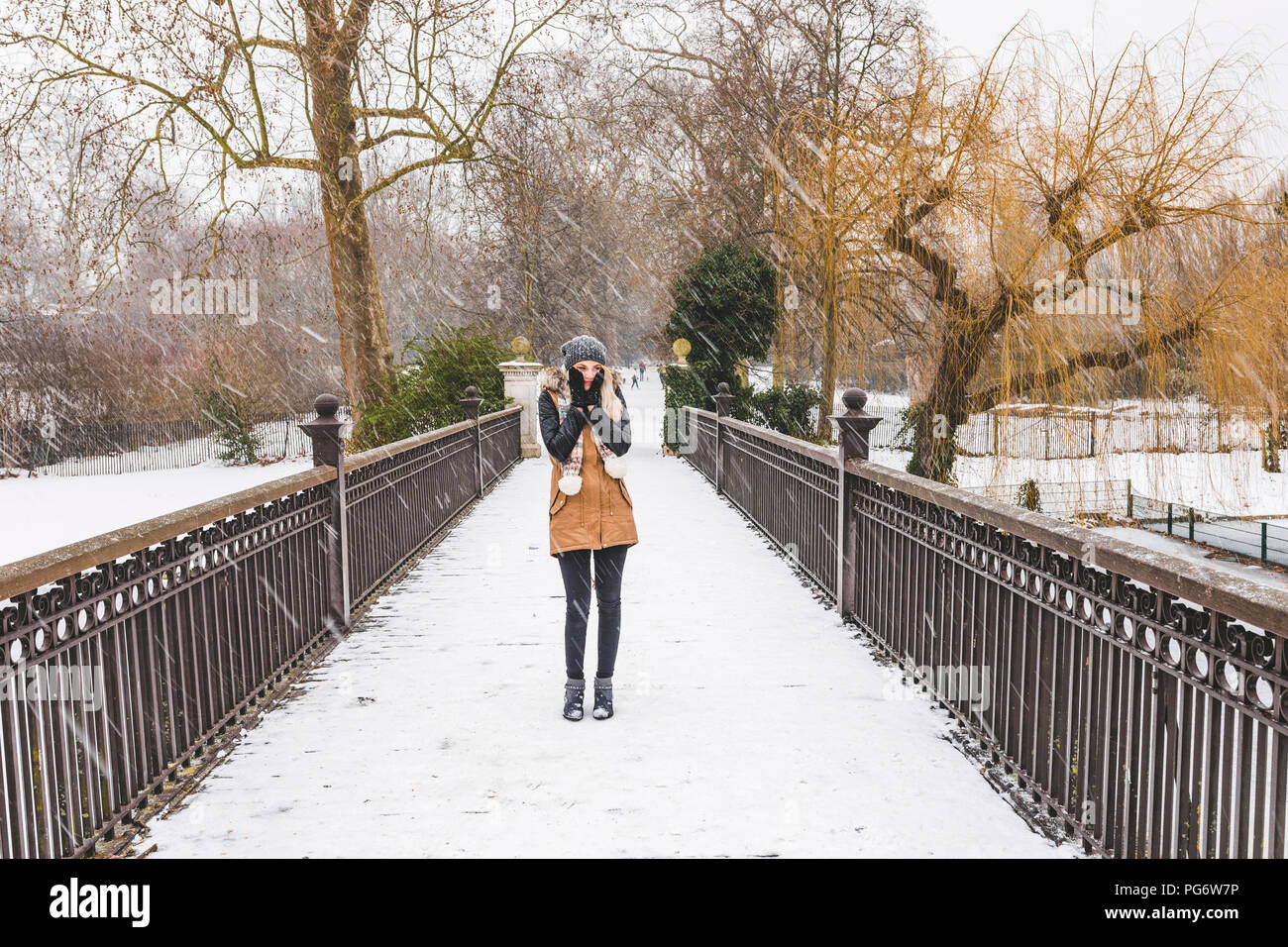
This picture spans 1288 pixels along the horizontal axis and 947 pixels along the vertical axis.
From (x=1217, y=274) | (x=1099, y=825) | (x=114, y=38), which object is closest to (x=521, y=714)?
(x=1099, y=825)

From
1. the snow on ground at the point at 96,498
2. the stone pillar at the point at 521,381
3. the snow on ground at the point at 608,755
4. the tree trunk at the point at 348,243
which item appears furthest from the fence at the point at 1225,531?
the snow on ground at the point at 96,498

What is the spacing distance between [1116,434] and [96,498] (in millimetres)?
25129

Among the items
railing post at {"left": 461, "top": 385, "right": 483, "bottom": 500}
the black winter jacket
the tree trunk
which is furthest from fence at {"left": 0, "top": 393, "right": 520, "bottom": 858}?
the tree trunk

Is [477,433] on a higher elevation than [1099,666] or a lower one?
higher

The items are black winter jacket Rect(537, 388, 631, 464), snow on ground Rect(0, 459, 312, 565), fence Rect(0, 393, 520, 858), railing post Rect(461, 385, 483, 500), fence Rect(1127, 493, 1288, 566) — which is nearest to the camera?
fence Rect(0, 393, 520, 858)

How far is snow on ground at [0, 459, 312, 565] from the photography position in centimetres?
1828

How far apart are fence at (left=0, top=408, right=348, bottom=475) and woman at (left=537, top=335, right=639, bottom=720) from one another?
3185 centimetres

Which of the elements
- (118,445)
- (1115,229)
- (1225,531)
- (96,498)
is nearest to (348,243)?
(96,498)

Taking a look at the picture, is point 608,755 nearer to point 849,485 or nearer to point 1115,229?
point 849,485

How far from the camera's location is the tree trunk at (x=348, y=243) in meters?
15.9

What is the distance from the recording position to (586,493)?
438 cm

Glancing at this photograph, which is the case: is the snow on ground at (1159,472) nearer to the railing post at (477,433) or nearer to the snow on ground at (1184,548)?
the railing post at (477,433)

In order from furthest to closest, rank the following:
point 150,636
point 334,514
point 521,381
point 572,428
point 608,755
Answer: point 521,381 → point 334,514 → point 572,428 → point 608,755 → point 150,636

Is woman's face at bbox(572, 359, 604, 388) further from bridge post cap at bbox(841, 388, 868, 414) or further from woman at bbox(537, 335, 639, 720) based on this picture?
bridge post cap at bbox(841, 388, 868, 414)
